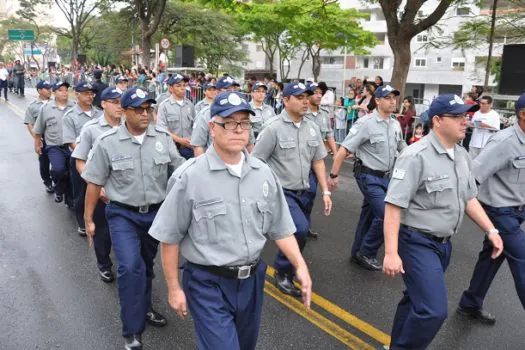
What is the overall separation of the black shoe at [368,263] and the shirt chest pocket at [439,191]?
2.17 metres

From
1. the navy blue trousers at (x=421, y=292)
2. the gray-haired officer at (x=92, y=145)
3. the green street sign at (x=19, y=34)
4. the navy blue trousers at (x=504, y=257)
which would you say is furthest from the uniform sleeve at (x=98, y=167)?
the green street sign at (x=19, y=34)

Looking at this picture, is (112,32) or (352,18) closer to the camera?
(352,18)

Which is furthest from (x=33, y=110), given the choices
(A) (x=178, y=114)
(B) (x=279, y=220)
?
(B) (x=279, y=220)

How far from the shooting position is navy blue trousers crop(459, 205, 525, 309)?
3.97 m

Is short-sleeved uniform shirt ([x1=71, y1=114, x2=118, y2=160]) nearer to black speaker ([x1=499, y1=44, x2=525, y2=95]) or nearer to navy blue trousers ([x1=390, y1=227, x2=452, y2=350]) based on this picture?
navy blue trousers ([x1=390, y1=227, x2=452, y2=350])

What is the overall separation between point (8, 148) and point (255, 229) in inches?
478

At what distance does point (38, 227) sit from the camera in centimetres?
692

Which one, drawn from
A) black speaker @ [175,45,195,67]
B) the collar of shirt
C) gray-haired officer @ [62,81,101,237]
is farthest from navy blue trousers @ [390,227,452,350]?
black speaker @ [175,45,195,67]

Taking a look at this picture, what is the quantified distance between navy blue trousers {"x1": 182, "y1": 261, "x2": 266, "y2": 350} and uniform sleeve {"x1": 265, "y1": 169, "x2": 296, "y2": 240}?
0.71 ft

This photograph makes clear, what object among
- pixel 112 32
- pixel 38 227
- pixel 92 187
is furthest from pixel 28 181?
pixel 112 32

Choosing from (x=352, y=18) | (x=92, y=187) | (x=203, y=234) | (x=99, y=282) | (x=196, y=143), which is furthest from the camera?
(x=352, y=18)

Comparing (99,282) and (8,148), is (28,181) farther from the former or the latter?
(99,282)

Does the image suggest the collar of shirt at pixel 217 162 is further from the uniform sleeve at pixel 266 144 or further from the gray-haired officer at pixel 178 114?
the gray-haired officer at pixel 178 114

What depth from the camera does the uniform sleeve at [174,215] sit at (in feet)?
9.28
